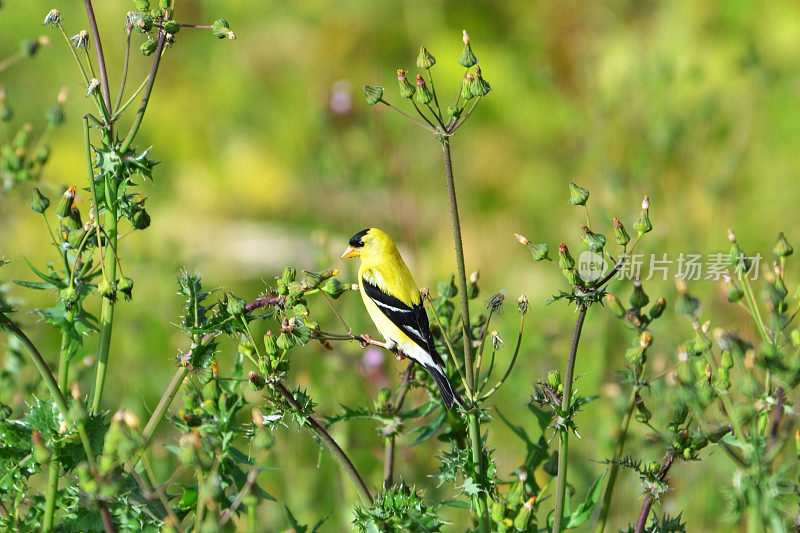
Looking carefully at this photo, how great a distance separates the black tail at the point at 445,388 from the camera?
140 cm

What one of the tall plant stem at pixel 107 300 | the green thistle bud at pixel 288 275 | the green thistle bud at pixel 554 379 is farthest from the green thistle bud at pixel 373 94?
the green thistle bud at pixel 554 379

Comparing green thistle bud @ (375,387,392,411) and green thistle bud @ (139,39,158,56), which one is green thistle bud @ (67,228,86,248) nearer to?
green thistle bud @ (139,39,158,56)

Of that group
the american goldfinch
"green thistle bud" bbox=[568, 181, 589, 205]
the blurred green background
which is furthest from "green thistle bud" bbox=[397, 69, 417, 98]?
the blurred green background

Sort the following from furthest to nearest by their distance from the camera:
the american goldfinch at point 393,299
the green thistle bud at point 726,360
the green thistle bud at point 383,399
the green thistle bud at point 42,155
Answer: the green thistle bud at point 42,155 → the american goldfinch at point 393,299 → the green thistle bud at point 383,399 → the green thistle bud at point 726,360

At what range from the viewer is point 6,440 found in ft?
4.42

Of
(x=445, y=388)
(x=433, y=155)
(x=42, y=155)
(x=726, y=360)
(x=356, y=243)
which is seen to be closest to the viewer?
(x=726, y=360)

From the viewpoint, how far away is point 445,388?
56.4 inches

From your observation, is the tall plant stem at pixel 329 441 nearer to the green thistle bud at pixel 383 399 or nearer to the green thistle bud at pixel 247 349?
the green thistle bud at pixel 247 349

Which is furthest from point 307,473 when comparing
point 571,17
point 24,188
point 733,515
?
point 571,17

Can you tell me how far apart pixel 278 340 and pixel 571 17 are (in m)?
4.10

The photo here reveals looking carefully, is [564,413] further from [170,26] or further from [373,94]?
[170,26]

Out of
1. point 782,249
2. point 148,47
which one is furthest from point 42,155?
point 782,249

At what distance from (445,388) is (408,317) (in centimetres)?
40

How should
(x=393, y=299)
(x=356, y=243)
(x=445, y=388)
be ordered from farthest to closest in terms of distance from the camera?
(x=356, y=243) → (x=393, y=299) → (x=445, y=388)
